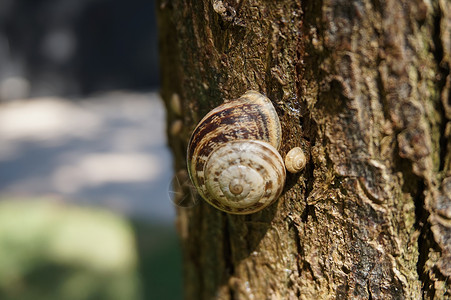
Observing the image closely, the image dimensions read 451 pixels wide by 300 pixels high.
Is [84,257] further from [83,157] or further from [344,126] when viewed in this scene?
[344,126]

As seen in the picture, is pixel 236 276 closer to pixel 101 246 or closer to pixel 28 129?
pixel 101 246

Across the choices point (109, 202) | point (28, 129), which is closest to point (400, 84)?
point (109, 202)

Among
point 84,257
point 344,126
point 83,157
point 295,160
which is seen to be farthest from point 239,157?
point 83,157

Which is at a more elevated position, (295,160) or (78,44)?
(78,44)

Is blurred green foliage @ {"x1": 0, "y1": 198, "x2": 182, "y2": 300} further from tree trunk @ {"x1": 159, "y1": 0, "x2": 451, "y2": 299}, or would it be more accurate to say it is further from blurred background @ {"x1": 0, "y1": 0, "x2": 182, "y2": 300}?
tree trunk @ {"x1": 159, "y1": 0, "x2": 451, "y2": 299}

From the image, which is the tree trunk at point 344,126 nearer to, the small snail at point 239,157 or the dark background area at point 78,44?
the small snail at point 239,157

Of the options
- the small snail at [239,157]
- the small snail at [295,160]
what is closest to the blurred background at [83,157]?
the small snail at [239,157]

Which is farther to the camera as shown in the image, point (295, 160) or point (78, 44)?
point (78, 44)

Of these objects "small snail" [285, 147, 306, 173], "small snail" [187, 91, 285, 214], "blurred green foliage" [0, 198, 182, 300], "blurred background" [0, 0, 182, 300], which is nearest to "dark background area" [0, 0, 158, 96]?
"blurred background" [0, 0, 182, 300]
